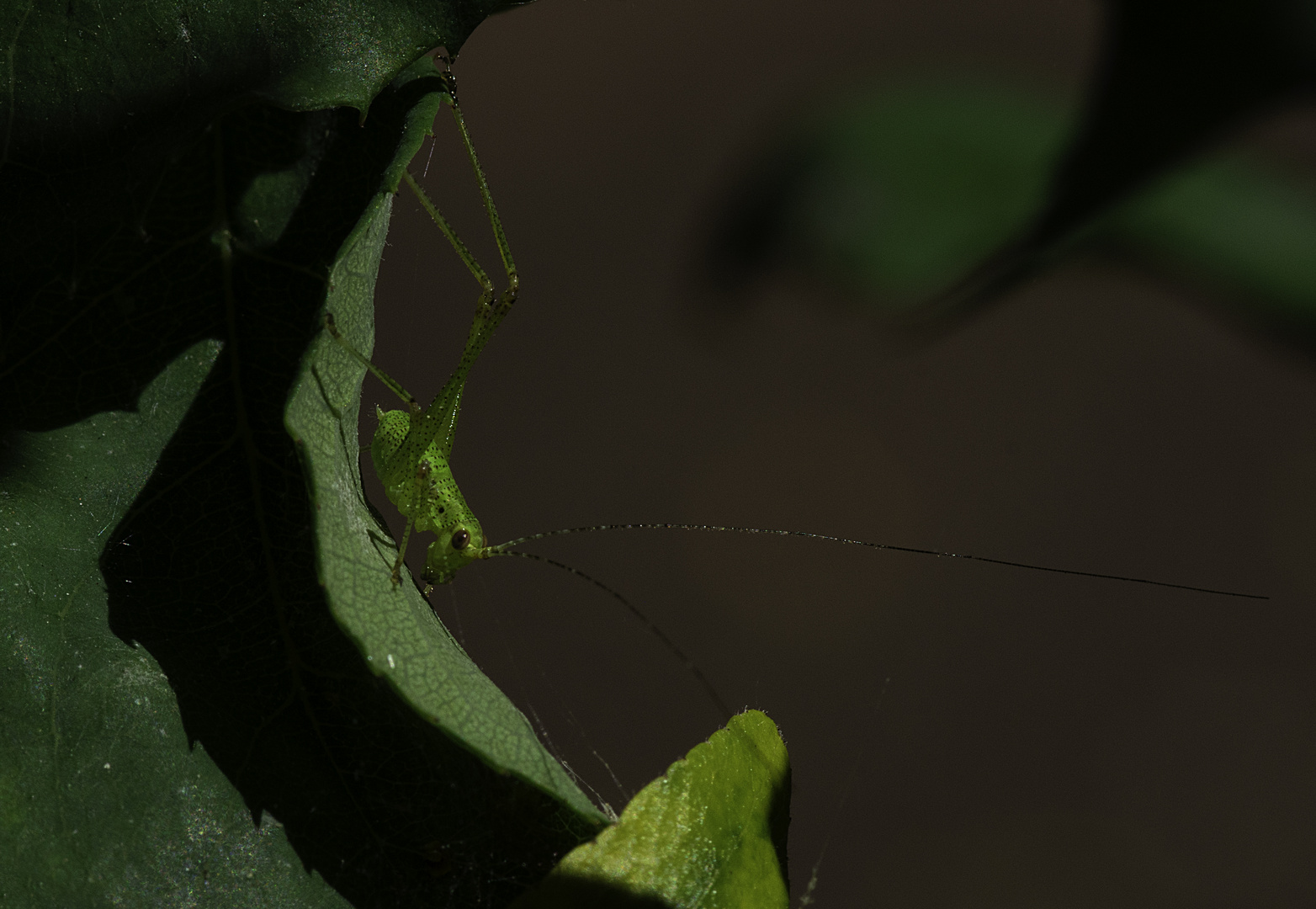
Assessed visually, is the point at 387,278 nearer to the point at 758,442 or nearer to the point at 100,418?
the point at 758,442

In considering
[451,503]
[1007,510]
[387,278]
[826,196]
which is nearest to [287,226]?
[826,196]

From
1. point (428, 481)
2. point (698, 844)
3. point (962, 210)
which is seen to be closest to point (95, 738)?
point (698, 844)

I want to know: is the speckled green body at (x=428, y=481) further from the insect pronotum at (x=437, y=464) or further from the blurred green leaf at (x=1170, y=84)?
the blurred green leaf at (x=1170, y=84)

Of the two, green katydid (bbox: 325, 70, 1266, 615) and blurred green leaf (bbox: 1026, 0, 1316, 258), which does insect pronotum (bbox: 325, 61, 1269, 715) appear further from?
blurred green leaf (bbox: 1026, 0, 1316, 258)

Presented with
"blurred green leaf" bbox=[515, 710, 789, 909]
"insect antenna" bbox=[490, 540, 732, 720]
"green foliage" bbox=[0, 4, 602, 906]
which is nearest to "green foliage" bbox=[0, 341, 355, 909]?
"green foliage" bbox=[0, 4, 602, 906]

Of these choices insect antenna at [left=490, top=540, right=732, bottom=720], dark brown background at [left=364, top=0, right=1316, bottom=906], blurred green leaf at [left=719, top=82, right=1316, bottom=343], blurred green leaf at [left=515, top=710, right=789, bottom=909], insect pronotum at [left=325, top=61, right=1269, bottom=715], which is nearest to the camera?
blurred green leaf at [left=515, top=710, right=789, bottom=909]

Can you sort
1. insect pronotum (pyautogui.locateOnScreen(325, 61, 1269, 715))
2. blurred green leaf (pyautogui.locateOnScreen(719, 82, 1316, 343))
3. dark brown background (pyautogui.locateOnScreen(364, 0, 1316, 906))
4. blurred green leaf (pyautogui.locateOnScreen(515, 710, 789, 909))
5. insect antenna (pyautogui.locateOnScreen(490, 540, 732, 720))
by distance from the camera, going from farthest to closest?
dark brown background (pyautogui.locateOnScreen(364, 0, 1316, 906)) < insect pronotum (pyautogui.locateOnScreen(325, 61, 1269, 715)) < insect antenna (pyautogui.locateOnScreen(490, 540, 732, 720)) < blurred green leaf (pyautogui.locateOnScreen(719, 82, 1316, 343)) < blurred green leaf (pyautogui.locateOnScreen(515, 710, 789, 909))

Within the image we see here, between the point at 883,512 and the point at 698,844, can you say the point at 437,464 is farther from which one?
the point at 883,512
